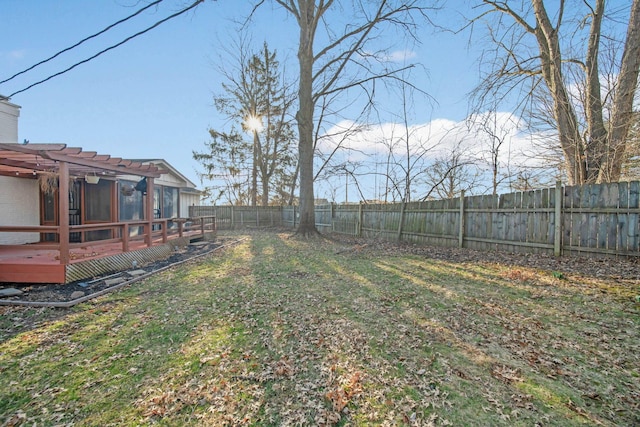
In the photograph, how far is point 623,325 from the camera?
340 cm

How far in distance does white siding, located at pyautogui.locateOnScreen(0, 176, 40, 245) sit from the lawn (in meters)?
5.70

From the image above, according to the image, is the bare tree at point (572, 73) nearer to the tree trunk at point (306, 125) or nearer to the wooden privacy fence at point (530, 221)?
the wooden privacy fence at point (530, 221)

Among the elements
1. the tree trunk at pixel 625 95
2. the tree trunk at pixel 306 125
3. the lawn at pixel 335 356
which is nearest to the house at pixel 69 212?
the lawn at pixel 335 356

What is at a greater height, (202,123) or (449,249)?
(202,123)

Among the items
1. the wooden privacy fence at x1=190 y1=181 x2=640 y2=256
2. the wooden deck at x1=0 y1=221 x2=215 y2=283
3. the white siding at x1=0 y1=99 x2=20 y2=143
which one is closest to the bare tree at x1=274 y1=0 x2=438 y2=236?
the wooden privacy fence at x1=190 y1=181 x2=640 y2=256

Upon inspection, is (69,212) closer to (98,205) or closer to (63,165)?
(98,205)

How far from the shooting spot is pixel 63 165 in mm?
5477

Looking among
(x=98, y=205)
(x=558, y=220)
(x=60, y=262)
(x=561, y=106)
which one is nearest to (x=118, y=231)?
(x=98, y=205)

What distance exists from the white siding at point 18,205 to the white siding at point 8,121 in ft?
5.44

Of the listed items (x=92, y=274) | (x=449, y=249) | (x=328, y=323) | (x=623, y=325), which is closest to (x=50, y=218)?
(x=92, y=274)

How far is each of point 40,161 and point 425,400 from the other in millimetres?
9396

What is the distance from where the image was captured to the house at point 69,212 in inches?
214

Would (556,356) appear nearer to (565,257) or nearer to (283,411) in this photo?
(283,411)

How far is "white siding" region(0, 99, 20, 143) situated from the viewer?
29.1 ft
